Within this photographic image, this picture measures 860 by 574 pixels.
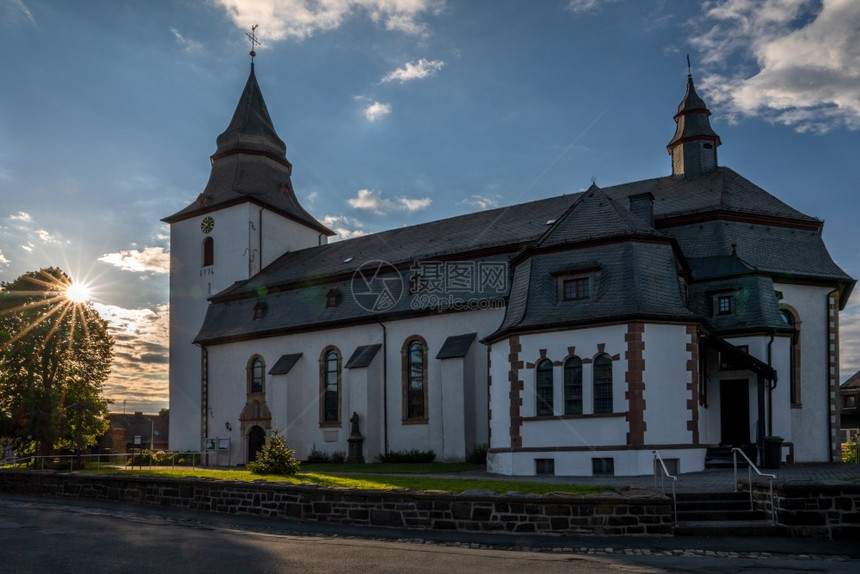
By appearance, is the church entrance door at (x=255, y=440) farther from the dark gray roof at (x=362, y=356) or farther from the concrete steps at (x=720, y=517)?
the concrete steps at (x=720, y=517)

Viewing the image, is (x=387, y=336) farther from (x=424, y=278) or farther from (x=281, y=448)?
(x=281, y=448)

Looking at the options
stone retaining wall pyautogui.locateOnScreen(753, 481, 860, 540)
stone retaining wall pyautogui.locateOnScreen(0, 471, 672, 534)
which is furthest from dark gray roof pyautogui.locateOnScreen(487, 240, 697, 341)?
stone retaining wall pyautogui.locateOnScreen(0, 471, 672, 534)

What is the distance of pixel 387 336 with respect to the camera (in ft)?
113

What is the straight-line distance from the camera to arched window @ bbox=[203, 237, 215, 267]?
147ft

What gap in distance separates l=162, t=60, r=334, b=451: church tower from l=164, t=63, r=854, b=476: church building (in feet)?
0.43

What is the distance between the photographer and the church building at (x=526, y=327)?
24.1 metres

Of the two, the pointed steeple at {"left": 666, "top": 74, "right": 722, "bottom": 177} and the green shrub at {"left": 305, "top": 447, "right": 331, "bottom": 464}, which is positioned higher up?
the pointed steeple at {"left": 666, "top": 74, "right": 722, "bottom": 177}

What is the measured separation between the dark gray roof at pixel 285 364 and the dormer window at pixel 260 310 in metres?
3.36

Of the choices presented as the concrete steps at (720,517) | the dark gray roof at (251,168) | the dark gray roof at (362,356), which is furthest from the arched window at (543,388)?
Result: the dark gray roof at (251,168)

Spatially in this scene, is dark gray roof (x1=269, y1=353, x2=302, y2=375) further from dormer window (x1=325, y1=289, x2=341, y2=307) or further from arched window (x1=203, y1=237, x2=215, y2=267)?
arched window (x1=203, y1=237, x2=215, y2=267)

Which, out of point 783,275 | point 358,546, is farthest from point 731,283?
point 358,546

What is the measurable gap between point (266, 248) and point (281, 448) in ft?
73.6

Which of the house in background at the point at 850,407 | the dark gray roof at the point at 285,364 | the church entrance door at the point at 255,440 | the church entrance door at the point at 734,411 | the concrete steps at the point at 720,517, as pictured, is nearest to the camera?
the concrete steps at the point at 720,517

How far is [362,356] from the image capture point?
112 feet
